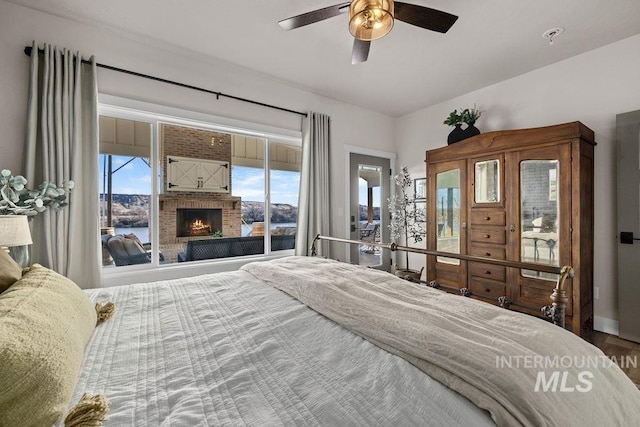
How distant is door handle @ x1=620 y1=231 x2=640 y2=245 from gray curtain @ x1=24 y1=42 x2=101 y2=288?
15.1 feet

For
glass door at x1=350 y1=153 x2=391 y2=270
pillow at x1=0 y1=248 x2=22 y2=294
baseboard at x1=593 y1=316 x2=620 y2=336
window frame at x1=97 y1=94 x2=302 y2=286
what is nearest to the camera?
pillow at x1=0 y1=248 x2=22 y2=294

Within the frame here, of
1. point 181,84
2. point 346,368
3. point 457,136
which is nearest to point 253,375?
point 346,368

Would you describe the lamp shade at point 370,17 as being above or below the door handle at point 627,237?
above

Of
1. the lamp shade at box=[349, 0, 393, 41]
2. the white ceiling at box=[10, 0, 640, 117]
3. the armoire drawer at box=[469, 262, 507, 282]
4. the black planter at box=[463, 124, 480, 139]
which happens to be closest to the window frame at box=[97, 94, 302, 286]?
the white ceiling at box=[10, 0, 640, 117]

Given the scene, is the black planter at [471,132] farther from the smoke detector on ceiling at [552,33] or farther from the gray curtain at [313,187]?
the gray curtain at [313,187]

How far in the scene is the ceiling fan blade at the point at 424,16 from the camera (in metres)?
1.73

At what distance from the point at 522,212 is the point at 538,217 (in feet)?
0.45

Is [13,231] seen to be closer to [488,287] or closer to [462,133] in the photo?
[488,287]

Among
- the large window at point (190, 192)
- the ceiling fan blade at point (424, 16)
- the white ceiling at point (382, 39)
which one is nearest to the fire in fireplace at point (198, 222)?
the large window at point (190, 192)

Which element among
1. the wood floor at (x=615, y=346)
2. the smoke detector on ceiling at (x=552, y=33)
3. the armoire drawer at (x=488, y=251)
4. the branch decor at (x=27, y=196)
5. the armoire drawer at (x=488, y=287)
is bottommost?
the wood floor at (x=615, y=346)

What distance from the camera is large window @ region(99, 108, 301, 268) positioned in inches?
109

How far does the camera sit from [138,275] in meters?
2.64

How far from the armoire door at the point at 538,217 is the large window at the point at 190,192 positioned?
2.48 metres

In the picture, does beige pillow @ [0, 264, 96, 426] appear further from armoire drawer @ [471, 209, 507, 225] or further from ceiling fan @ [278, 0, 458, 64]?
armoire drawer @ [471, 209, 507, 225]
